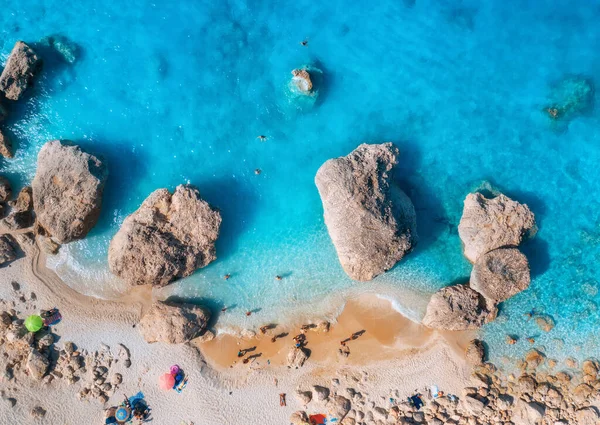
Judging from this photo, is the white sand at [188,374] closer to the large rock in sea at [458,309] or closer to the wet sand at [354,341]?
the wet sand at [354,341]

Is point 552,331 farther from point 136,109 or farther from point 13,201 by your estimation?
point 13,201

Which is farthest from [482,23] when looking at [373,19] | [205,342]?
[205,342]

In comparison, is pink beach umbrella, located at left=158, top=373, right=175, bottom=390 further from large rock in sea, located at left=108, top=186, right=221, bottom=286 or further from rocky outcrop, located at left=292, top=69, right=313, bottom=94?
rocky outcrop, located at left=292, top=69, right=313, bottom=94

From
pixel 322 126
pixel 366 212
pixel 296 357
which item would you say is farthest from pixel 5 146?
pixel 366 212

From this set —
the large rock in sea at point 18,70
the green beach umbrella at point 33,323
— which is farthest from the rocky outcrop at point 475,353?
the large rock in sea at point 18,70

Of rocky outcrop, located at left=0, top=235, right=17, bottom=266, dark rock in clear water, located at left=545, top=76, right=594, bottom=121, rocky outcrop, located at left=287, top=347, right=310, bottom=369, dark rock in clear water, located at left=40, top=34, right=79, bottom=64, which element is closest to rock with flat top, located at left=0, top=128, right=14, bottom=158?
rocky outcrop, located at left=0, top=235, right=17, bottom=266

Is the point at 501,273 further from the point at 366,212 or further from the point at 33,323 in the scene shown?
the point at 33,323
